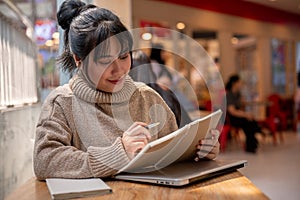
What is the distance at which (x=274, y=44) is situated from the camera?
34.3ft

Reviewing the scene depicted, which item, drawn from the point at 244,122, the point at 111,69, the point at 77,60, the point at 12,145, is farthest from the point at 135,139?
the point at 244,122

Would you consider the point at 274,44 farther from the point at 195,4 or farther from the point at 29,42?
the point at 29,42

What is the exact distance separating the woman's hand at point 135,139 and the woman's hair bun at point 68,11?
37 cm

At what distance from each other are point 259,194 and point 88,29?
1.94 feet

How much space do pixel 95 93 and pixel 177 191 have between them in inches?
13.8

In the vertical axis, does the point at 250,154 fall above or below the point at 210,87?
below

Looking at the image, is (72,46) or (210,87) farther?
(210,87)

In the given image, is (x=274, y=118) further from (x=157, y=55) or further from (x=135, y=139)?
(x=135, y=139)

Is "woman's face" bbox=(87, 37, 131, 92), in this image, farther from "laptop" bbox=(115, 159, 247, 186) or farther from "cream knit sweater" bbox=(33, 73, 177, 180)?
"laptop" bbox=(115, 159, 247, 186)

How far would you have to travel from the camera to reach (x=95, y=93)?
109cm

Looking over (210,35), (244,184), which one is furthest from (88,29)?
(210,35)

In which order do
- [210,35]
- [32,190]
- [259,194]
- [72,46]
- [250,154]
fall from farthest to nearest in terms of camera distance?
1. [210,35]
2. [250,154]
3. [72,46]
4. [32,190]
5. [259,194]

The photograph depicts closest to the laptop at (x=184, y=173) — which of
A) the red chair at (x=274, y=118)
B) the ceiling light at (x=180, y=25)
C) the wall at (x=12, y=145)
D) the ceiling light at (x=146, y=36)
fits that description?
the ceiling light at (x=146, y=36)

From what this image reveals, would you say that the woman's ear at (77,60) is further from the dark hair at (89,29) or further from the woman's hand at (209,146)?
the woman's hand at (209,146)
